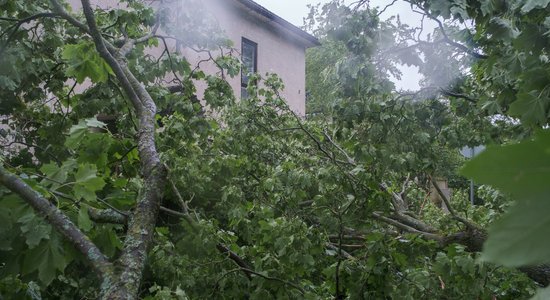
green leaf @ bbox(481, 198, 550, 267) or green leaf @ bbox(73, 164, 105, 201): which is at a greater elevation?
green leaf @ bbox(73, 164, 105, 201)

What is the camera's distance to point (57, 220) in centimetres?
202

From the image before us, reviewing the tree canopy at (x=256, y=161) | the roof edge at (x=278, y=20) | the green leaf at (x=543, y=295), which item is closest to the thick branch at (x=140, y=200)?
the tree canopy at (x=256, y=161)

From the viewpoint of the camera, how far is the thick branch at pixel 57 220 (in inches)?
76.9

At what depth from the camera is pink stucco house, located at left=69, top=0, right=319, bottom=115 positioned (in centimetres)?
1227

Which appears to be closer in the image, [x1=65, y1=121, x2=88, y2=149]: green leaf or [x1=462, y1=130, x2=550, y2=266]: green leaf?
[x1=462, y1=130, x2=550, y2=266]: green leaf

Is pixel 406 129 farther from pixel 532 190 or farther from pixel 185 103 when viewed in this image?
pixel 532 190

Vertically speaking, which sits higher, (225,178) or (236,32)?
(236,32)

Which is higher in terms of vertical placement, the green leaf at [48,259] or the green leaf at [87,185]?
the green leaf at [87,185]

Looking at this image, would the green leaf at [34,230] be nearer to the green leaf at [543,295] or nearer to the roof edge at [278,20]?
the green leaf at [543,295]

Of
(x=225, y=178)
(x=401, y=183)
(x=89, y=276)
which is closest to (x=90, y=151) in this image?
(x=89, y=276)

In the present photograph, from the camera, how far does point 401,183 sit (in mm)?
6625

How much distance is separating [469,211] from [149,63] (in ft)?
12.3

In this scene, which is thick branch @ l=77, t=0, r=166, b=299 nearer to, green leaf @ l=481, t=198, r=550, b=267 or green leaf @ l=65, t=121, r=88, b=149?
green leaf @ l=65, t=121, r=88, b=149

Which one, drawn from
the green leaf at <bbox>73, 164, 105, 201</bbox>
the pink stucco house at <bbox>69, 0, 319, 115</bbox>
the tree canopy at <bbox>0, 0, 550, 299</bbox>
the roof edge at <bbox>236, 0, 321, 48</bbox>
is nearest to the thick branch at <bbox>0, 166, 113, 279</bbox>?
the tree canopy at <bbox>0, 0, 550, 299</bbox>
